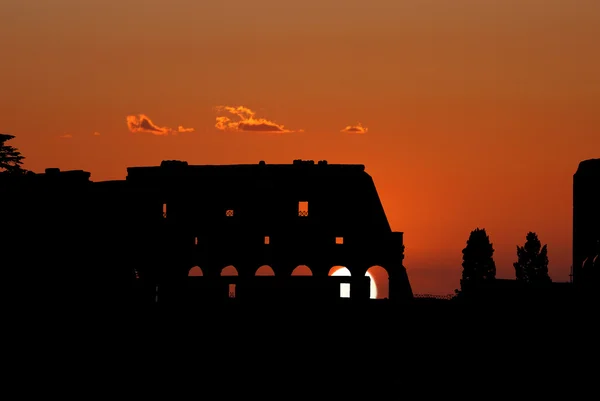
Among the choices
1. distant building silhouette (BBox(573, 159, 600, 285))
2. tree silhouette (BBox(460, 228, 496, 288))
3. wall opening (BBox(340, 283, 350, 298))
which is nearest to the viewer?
distant building silhouette (BBox(573, 159, 600, 285))

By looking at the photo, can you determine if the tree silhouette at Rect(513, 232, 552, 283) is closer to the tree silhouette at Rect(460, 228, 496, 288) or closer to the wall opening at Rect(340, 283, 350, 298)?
the tree silhouette at Rect(460, 228, 496, 288)

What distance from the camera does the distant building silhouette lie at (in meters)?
62.5

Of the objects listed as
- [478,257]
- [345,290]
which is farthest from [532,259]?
[345,290]

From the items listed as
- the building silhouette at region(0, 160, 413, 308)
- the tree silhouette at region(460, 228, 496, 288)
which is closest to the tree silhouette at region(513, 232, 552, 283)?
the tree silhouette at region(460, 228, 496, 288)

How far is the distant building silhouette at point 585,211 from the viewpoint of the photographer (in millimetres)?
62531

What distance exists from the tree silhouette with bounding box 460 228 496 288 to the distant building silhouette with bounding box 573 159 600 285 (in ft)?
41.1

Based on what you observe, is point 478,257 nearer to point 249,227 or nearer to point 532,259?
point 532,259

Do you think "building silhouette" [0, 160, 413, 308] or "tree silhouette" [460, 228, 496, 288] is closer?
"building silhouette" [0, 160, 413, 308]

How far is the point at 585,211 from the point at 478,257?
13.9 metres

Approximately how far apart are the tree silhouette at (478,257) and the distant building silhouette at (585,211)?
12542 mm

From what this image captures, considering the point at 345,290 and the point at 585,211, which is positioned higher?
the point at 585,211

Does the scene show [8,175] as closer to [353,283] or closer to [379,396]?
[353,283]

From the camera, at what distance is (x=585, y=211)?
63.6m

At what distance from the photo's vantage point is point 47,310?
53219mm
